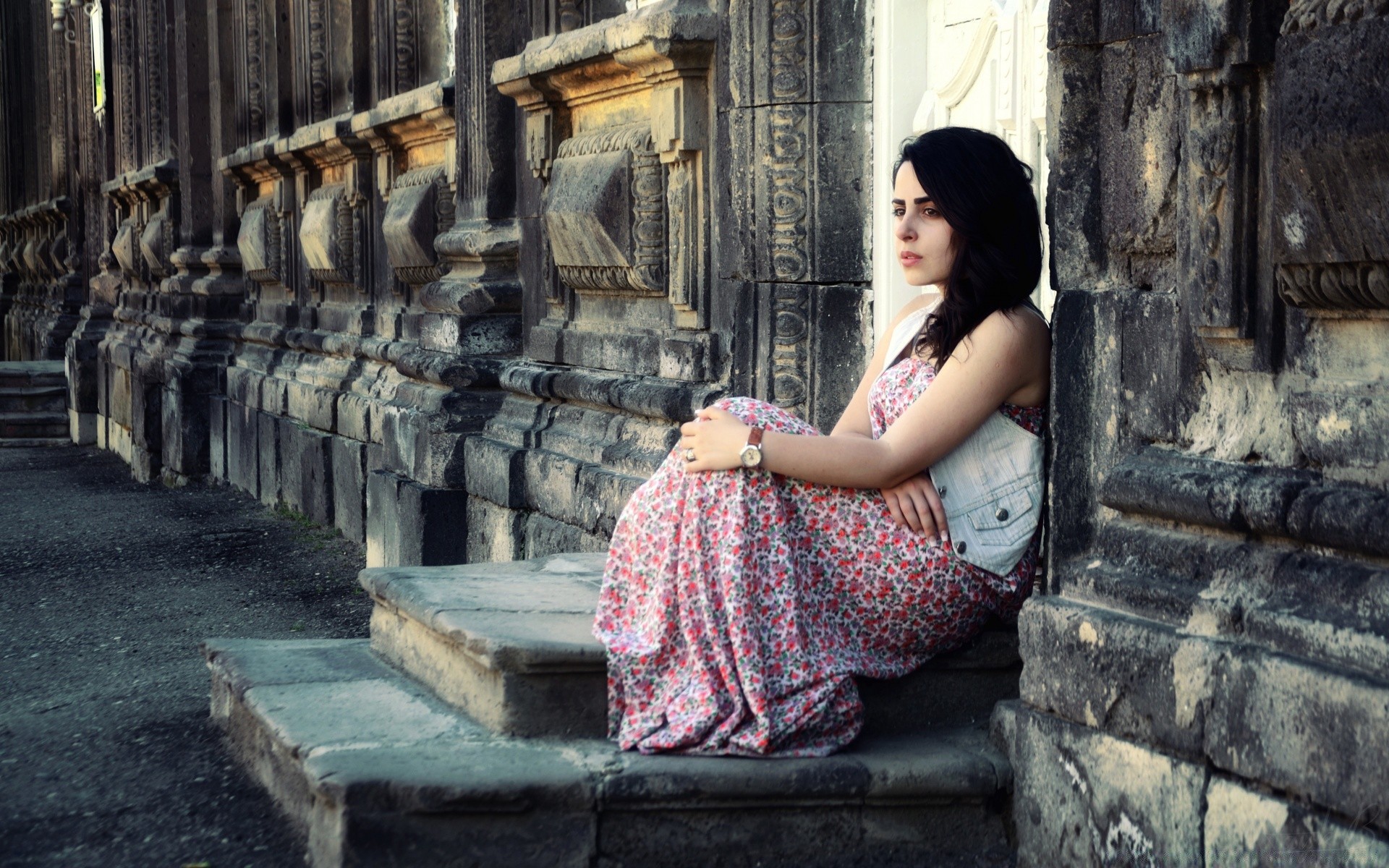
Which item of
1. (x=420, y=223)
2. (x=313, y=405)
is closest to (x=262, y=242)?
(x=313, y=405)

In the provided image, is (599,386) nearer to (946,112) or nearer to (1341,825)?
(946,112)

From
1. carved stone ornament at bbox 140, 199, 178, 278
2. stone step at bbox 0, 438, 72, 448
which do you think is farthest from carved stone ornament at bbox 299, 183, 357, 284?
stone step at bbox 0, 438, 72, 448

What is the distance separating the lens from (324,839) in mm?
3471

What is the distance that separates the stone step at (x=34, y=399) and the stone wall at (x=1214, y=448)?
15.1 meters

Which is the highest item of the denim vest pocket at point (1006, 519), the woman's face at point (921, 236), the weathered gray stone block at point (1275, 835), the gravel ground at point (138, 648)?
the woman's face at point (921, 236)

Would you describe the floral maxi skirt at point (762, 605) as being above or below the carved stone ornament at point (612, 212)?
below

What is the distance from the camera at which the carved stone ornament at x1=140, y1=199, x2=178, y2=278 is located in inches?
559

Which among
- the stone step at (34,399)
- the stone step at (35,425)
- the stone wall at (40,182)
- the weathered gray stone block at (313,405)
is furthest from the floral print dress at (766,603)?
the stone wall at (40,182)

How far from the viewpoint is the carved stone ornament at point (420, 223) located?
323 inches

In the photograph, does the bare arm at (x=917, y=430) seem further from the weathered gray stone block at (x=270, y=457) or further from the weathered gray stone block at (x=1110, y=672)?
the weathered gray stone block at (x=270, y=457)

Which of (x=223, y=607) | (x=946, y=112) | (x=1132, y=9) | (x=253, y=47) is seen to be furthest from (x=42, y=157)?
(x=1132, y=9)

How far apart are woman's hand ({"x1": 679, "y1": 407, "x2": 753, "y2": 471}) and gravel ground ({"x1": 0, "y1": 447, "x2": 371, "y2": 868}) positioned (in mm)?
1184

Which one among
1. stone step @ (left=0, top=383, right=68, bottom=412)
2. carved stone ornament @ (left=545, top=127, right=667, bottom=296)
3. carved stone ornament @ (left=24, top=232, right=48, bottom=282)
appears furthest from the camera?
carved stone ornament @ (left=24, top=232, right=48, bottom=282)

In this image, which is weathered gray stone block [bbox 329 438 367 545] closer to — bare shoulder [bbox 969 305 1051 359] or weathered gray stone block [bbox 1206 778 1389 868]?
bare shoulder [bbox 969 305 1051 359]
